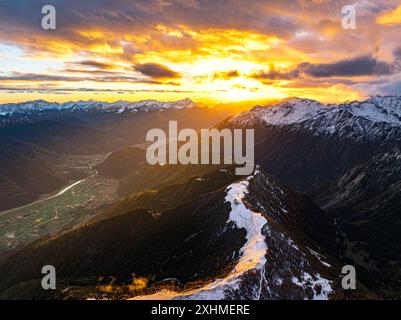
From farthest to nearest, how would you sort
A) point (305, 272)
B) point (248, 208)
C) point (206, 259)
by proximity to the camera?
1. point (248, 208)
2. point (206, 259)
3. point (305, 272)

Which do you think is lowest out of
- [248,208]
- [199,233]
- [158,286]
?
[158,286]

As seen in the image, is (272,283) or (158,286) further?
(158,286)
